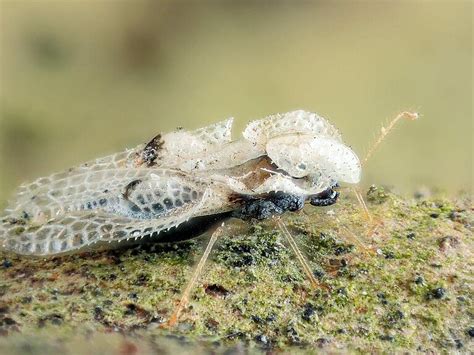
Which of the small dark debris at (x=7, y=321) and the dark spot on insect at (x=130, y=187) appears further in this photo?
the dark spot on insect at (x=130, y=187)

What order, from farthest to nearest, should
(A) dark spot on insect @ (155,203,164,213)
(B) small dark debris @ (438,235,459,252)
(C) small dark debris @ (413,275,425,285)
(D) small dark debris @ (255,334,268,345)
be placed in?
(A) dark spot on insect @ (155,203,164,213), (B) small dark debris @ (438,235,459,252), (C) small dark debris @ (413,275,425,285), (D) small dark debris @ (255,334,268,345)

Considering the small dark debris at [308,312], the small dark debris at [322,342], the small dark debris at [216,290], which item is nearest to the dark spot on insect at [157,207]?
the small dark debris at [216,290]

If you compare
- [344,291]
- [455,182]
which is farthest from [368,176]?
[344,291]

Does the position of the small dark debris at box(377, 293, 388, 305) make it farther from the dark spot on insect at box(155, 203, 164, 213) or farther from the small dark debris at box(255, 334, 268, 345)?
the dark spot on insect at box(155, 203, 164, 213)

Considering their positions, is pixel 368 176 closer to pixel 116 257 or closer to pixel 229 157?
pixel 229 157

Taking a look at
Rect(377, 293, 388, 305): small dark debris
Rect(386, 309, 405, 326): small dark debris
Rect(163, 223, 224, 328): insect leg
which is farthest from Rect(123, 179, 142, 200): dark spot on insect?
Rect(386, 309, 405, 326): small dark debris

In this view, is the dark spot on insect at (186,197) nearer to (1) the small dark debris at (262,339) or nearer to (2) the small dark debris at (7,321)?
(1) the small dark debris at (262,339)

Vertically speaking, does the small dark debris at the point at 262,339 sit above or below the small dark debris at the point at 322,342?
above
